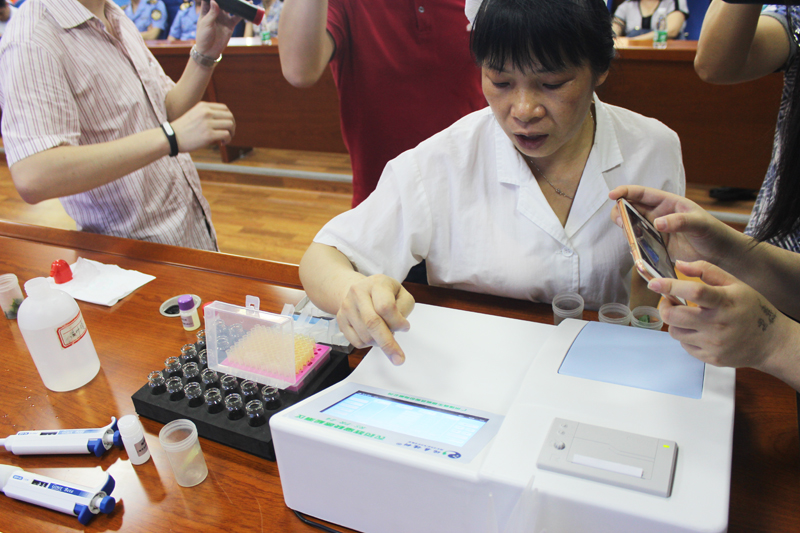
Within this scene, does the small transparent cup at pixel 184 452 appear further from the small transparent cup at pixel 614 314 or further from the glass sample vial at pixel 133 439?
the small transparent cup at pixel 614 314

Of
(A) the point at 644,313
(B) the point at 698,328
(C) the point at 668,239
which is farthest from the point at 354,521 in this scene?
(C) the point at 668,239

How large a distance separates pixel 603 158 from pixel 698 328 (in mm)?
572

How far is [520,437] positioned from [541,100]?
648 mm

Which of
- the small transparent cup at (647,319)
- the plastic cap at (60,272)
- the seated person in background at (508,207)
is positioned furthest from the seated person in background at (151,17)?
the small transparent cup at (647,319)

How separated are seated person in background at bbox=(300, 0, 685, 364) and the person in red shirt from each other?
0.44 metres

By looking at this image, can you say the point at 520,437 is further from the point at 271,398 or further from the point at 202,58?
the point at 202,58

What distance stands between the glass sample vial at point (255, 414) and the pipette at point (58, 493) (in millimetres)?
225

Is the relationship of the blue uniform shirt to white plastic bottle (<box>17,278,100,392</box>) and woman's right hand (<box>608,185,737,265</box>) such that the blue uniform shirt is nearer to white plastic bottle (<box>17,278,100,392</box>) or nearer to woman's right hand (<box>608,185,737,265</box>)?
white plastic bottle (<box>17,278,100,392</box>)

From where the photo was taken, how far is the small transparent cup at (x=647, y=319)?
3.36 ft

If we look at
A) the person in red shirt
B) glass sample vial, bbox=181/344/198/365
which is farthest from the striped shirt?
glass sample vial, bbox=181/344/198/365

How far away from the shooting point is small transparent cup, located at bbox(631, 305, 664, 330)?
1.03 metres

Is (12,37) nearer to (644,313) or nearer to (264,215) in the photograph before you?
(644,313)

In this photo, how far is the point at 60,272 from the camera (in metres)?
1.37

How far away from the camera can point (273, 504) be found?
2.60 ft
